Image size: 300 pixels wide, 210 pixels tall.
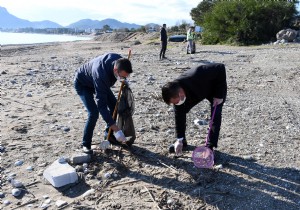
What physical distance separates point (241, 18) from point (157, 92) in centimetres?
1854

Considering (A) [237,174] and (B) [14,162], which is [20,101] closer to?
(B) [14,162]

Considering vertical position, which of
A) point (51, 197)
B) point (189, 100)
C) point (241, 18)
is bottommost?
point (51, 197)

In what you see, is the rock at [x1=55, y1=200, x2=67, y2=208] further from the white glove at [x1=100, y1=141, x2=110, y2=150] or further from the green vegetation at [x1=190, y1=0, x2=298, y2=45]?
the green vegetation at [x1=190, y1=0, x2=298, y2=45]

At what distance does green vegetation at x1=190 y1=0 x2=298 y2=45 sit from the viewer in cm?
2448

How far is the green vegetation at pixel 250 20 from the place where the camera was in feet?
80.3

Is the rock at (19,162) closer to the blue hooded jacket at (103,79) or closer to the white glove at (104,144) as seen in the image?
the white glove at (104,144)

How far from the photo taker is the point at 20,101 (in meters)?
7.93

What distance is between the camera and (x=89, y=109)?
15.1 feet

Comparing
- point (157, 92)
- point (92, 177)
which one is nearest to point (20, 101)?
point (157, 92)

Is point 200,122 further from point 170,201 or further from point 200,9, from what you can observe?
point 200,9

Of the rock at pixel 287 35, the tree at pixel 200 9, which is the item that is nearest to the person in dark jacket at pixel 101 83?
the rock at pixel 287 35

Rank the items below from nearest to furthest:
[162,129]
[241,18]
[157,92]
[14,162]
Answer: [14,162], [162,129], [157,92], [241,18]

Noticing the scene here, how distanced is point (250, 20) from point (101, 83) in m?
22.9

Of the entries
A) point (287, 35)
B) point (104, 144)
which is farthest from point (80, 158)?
point (287, 35)
